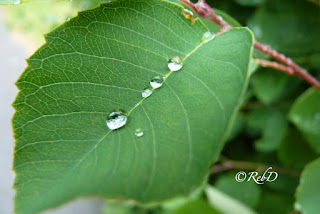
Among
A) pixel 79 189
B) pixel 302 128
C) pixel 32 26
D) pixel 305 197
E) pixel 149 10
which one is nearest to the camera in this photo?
pixel 79 189

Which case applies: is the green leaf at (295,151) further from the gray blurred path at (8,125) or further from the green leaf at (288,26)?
the gray blurred path at (8,125)

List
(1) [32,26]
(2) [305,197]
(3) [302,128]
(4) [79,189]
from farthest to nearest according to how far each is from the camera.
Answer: (1) [32,26], (3) [302,128], (2) [305,197], (4) [79,189]

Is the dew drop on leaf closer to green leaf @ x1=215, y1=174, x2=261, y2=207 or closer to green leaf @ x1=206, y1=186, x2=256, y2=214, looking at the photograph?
green leaf @ x1=206, y1=186, x2=256, y2=214

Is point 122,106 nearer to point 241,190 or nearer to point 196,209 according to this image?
point 196,209

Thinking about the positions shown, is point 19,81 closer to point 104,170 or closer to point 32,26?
point 104,170

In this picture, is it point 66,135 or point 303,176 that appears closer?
point 66,135

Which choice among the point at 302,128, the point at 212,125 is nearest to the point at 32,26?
the point at 302,128
